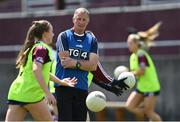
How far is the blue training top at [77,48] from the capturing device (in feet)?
31.2

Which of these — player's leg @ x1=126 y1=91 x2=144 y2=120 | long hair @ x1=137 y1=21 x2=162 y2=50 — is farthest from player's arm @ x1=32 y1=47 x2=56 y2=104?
long hair @ x1=137 y1=21 x2=162 y2=50

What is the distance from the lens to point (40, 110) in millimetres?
10102

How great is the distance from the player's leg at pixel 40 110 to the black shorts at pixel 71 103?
42 cm

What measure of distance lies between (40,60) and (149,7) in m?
11.4

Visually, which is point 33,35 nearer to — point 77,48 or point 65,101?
point 77,48

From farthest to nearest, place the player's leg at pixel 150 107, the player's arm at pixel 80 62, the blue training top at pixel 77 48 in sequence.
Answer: the player's leg at pixel 150 107, the blue training top at pixel 77 48, the player's arm at pixel 80 62

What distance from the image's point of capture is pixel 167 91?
59.5ft

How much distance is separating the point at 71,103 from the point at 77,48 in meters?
0.71

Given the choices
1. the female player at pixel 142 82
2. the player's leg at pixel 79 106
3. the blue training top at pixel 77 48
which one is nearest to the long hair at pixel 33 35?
the blue training top at pixel 77 48

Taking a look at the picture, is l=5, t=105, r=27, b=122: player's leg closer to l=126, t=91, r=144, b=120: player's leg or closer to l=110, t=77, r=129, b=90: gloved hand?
l=110, t=77, r=129, b=90: gloved hand

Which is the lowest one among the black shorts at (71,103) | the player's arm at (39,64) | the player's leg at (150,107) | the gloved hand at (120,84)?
the player's leg at (150,107)

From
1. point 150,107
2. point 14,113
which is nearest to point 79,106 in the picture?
point 14,113

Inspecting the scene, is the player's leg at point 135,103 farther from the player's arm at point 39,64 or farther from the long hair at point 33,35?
the player's arm at point 39,64

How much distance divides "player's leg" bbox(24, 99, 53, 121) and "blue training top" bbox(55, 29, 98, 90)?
63 centimetres
